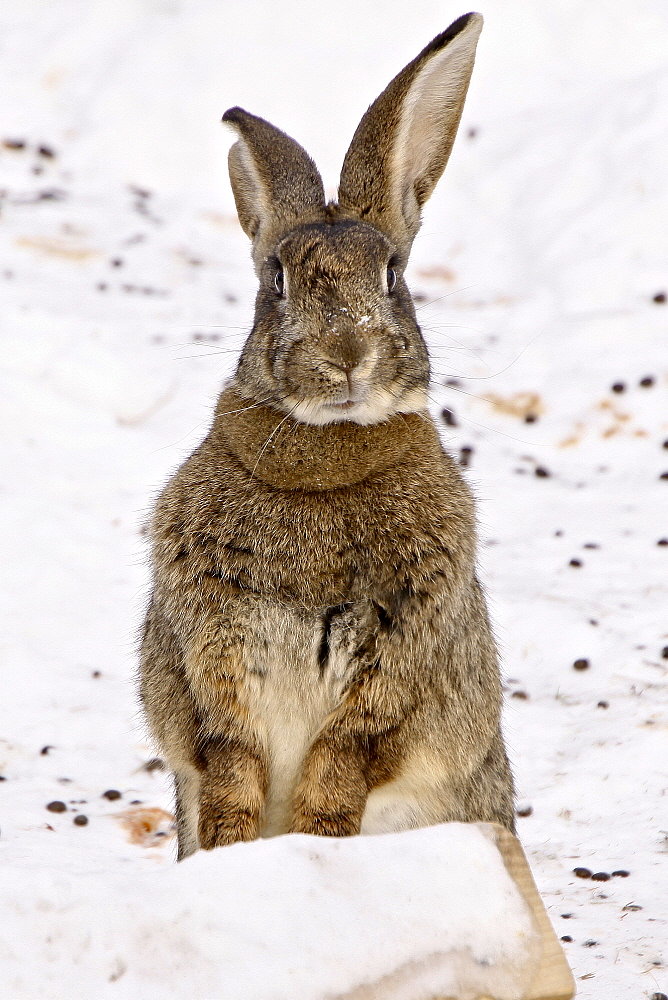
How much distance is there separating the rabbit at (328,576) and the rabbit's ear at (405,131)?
12mm

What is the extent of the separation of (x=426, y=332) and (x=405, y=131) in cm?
657

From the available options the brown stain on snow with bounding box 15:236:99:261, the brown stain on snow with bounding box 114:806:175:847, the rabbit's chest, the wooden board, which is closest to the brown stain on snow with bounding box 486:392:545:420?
the brown stain on snow with bounding box 15:236:99:261

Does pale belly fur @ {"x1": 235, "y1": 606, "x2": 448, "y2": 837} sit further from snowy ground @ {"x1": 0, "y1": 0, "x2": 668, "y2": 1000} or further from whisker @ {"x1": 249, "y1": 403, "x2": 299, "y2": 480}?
snowy ground @ {"x1": 0, "y1": 0, "x2": 668, "y2": 1000}

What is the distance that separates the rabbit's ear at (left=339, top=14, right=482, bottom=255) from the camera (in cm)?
477

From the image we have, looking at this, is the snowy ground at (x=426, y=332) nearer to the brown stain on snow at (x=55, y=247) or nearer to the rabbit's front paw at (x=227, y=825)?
the brown stain on snow at (x=55, y=247)

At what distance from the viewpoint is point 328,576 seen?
171 inches

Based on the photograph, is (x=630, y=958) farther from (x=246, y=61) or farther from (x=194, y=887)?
(x=246, y=61)

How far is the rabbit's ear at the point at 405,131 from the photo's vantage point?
188 inches

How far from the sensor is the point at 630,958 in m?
4.89

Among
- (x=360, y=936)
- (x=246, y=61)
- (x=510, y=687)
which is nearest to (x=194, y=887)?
(x=360, y=936)

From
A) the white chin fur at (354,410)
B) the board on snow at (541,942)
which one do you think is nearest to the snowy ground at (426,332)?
the white chin fur at (354,410)

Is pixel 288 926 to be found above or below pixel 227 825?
above

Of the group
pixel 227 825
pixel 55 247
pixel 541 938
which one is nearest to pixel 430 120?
pixel 227 825

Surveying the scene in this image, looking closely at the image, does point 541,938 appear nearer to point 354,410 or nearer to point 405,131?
point 354,410
